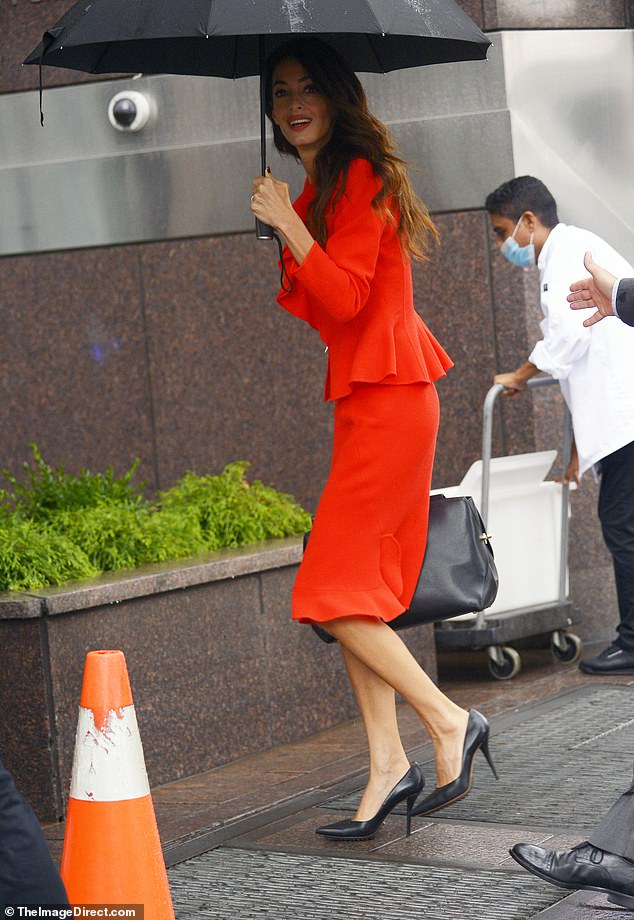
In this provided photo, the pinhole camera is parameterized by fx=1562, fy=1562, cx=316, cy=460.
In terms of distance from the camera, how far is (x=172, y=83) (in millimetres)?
7863

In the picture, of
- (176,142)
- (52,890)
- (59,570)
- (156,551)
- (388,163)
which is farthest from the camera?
(176,142)

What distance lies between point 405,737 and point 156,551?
1.15 m

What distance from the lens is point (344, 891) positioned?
400 cm

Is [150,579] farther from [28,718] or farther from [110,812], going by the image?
[110,812]

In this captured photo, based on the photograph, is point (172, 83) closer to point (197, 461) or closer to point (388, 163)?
point (197, 461)

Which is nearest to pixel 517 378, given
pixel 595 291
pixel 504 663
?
pixel 504 663

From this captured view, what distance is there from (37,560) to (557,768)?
6.18 feet

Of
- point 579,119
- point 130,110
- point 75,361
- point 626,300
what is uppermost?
point 130,110

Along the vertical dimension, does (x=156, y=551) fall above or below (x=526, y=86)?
below

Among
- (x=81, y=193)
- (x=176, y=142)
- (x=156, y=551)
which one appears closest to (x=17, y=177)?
(x=81, y=193)

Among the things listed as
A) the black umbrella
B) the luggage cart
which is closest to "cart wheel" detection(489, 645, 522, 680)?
the luggage cart

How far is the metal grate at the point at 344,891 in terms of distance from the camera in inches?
150

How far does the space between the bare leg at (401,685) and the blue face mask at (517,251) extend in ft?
9.11

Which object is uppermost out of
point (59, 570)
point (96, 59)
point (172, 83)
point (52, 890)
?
point (172, 83)
